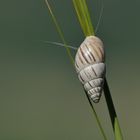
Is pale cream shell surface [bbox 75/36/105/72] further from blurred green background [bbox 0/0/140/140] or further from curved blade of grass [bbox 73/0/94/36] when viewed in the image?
blurred green background [bbox 0/0/140/140]

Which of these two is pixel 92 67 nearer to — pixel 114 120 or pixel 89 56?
pixel 89 56

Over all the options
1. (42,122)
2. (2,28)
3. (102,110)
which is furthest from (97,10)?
(2,28)

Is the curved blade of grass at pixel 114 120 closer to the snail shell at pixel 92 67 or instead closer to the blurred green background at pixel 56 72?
the snail shell at pixel 92 67

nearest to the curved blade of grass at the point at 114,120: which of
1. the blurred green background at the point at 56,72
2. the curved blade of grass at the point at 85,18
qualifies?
the curved blade of grass at the point at 85,18

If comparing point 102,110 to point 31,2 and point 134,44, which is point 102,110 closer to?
point 134,44

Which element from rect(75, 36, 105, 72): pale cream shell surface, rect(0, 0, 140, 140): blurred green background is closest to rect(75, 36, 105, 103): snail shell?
rect(75, 36, 105, 72): pale cream shell surface

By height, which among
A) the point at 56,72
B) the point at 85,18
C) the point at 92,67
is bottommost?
the point at 56,72

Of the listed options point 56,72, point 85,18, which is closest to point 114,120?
point 85,18

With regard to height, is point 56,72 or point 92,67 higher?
point 92,67
